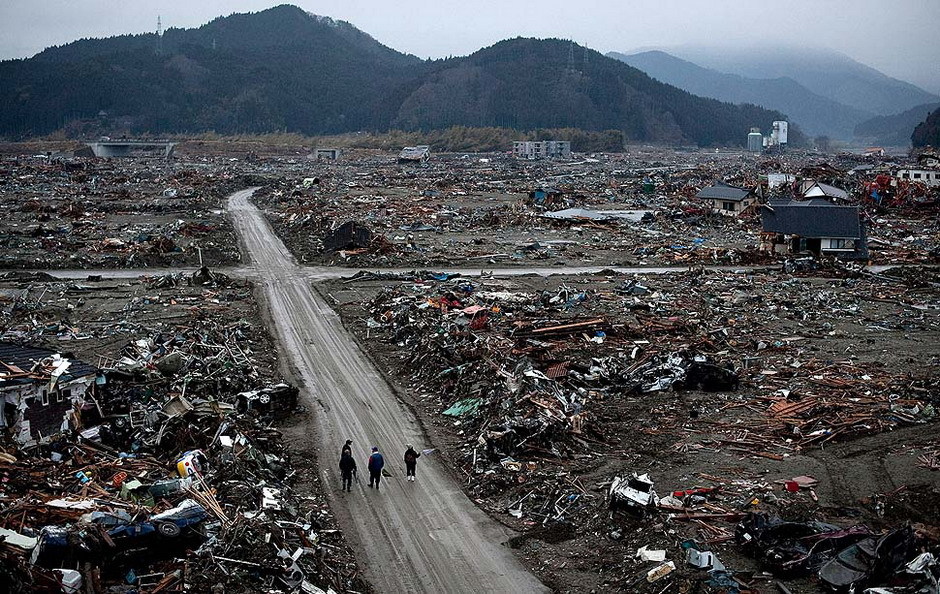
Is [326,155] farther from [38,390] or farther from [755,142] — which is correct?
[38,390]

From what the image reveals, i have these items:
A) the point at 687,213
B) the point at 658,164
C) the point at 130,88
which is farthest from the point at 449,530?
the point at 130,88

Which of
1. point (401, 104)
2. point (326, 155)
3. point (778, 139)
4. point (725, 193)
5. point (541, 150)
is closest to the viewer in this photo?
point (725, 193)

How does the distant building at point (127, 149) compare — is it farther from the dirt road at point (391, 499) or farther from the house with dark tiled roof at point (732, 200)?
the dirt road at point (391, 499)

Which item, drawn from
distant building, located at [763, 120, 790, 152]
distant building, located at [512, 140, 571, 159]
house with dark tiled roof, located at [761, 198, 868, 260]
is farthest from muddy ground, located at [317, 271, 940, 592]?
distant building, located at [763, 120, 790, 152]

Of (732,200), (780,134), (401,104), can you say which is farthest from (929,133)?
(401,104)

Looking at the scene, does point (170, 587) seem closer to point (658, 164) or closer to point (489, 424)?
point (489, 424)

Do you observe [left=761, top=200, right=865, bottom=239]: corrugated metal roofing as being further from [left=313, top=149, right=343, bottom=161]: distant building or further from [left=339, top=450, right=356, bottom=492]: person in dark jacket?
[left=313, top=149, right=343, bottom=161]: distant building
